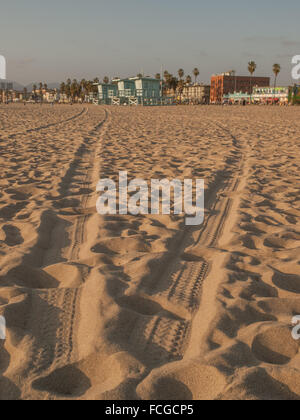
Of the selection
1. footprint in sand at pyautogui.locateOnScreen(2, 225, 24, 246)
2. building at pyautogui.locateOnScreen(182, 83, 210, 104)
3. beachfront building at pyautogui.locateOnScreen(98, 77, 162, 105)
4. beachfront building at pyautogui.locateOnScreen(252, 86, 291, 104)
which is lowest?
footprint in sand at pyautogui.locateOnScreen(2, 225, 24, 246)

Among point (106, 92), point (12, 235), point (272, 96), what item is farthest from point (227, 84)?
point (12, 235)

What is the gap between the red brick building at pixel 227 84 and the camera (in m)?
100

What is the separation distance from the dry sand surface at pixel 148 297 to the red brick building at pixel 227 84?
99.3 m

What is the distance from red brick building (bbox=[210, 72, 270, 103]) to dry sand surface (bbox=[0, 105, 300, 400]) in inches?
3908

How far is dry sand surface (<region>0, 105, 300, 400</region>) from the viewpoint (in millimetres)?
1671

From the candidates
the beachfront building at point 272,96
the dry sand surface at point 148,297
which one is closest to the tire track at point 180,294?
the dry sand surface at point 148,297

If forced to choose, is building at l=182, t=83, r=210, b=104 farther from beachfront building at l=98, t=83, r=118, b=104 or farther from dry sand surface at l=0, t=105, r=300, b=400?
dry sand surface at l=0, t=105, r=300, b=400

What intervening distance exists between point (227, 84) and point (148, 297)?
107 metres

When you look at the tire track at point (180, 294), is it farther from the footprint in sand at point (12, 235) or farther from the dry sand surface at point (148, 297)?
the footprint in sand at point (12, 235)

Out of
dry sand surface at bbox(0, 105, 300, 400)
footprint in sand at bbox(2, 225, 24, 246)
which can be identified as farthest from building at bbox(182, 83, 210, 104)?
footprint in sand at bbox(2, 225, 24, 246)

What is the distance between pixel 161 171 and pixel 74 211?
233 centimetres

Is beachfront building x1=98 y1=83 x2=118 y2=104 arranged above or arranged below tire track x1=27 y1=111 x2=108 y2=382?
above

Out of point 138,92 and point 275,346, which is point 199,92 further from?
point 275,346
